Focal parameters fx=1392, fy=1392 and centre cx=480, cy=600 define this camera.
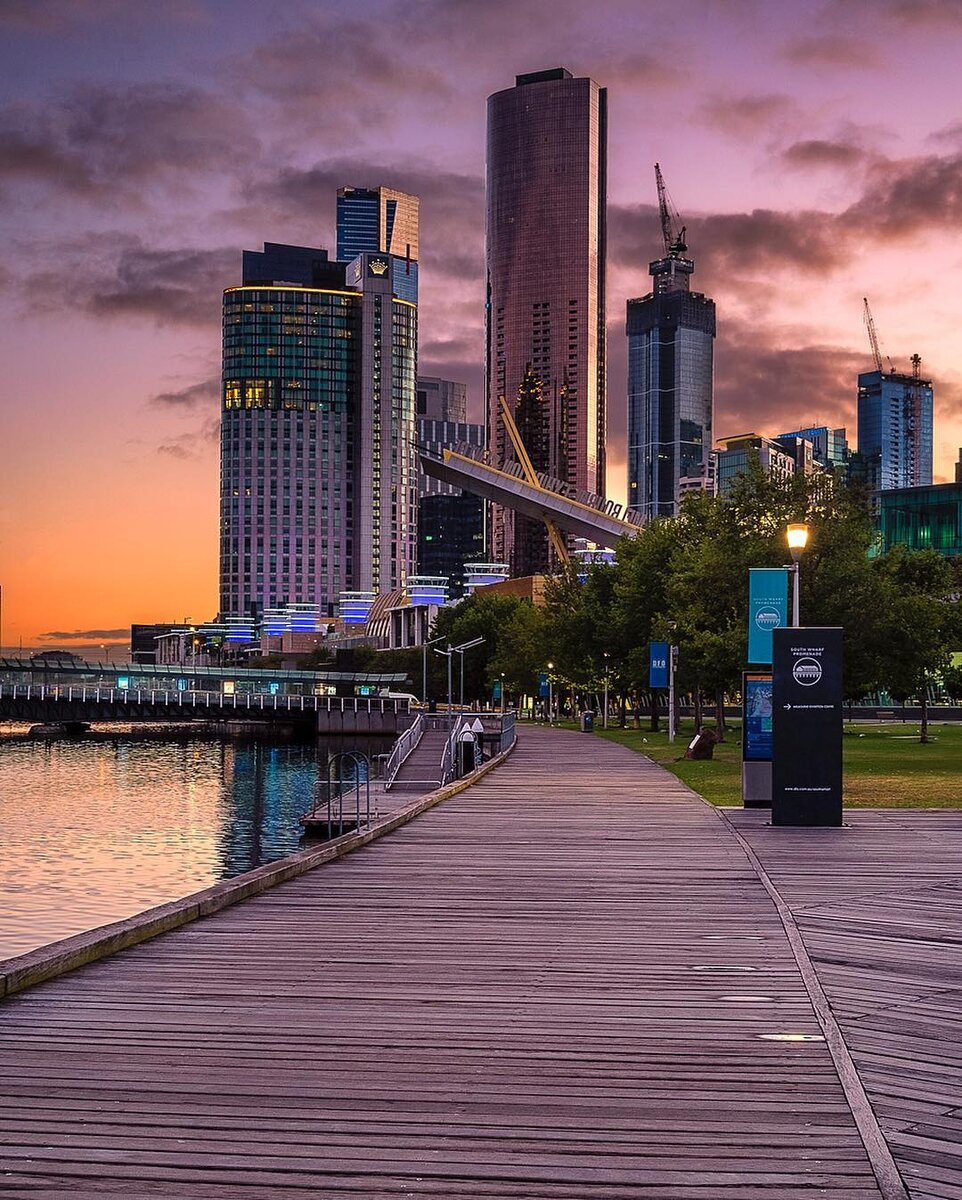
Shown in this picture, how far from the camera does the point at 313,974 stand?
11.0 metres

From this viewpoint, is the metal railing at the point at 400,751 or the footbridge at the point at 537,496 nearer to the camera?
the metal railing at the point at 400,751

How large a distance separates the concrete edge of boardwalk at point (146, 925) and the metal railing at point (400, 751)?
3020 cm

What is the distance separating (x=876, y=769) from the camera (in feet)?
146

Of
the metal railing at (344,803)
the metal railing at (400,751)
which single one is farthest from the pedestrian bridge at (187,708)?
the metal railing at (344,803)

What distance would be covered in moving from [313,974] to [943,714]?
114652 mm

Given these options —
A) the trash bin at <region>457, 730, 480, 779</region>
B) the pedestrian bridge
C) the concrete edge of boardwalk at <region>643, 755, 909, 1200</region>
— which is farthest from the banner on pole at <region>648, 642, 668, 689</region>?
the pedestrian bridge

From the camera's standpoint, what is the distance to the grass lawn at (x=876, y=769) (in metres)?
32.3

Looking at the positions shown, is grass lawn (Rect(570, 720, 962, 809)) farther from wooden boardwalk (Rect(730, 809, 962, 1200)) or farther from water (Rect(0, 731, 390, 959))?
water (Rect(0, 731, 390, 959))

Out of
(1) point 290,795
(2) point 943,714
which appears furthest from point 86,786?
(2) point 943,714

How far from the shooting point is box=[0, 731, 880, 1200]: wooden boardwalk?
6.41 metres

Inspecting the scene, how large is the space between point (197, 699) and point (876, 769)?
9600 centimetres

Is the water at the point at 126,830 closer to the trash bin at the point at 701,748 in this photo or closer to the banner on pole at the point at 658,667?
the trash bin at the point at 701,748

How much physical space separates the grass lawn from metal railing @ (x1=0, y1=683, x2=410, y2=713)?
62.2 m

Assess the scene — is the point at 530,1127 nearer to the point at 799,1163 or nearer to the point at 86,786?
the point at 799,1163
